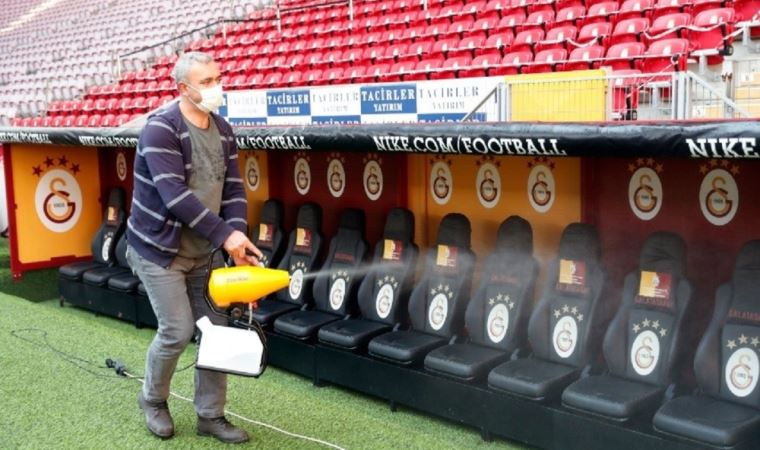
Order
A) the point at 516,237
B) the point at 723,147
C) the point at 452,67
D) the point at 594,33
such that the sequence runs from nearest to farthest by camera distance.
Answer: the point at 723,147
the point at 516,237
the point at 594,33
the point at 452,67

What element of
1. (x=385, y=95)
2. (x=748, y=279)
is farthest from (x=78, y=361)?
(x=748, y=279)

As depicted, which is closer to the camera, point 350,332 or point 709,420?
point 709,420

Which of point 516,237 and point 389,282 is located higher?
point 516,237

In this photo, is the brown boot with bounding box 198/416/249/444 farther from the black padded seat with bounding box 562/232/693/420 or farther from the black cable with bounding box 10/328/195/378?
the black padded seat with bounding box 562/232/693/420

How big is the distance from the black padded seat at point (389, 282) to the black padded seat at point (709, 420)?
5.75 feet

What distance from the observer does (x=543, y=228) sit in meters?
4.59

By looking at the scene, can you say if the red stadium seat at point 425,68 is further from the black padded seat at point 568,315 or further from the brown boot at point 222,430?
the brown boot at point 222,430

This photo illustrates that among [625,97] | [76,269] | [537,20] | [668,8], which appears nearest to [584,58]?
[668,8]

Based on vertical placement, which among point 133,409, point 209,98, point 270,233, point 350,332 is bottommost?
point 133,409

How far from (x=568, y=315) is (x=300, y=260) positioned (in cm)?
202

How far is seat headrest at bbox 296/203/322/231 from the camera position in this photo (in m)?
5.57

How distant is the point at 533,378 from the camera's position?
12.4 ft

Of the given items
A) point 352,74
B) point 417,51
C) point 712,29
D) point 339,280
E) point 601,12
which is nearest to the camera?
point 339,280

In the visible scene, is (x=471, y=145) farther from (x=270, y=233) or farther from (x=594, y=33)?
(x=594, y=33)
